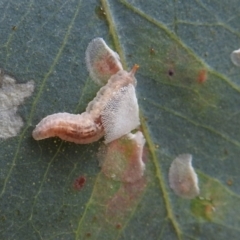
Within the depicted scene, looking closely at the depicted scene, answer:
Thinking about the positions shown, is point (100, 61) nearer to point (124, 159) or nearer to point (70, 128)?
point (70, 128)

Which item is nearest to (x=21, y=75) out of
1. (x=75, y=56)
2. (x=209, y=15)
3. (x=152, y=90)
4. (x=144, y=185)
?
(x=75, y=56)

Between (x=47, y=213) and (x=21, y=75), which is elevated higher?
(x=21, y=75)

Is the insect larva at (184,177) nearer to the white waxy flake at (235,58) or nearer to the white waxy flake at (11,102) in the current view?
the white waxy flake at (235,58)

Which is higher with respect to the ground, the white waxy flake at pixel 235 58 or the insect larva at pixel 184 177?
the white waxy flake at pixel 235 58

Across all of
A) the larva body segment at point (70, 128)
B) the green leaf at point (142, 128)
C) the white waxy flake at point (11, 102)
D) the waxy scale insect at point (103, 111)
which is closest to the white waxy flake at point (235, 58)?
the green leaf at point (142, 128)

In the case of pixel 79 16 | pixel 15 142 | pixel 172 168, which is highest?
pixel 79 16

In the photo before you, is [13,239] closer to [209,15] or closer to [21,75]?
[21,75]

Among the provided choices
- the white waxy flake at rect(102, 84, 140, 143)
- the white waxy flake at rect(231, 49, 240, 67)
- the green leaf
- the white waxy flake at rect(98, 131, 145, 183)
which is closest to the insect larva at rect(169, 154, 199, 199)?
the green leaf
